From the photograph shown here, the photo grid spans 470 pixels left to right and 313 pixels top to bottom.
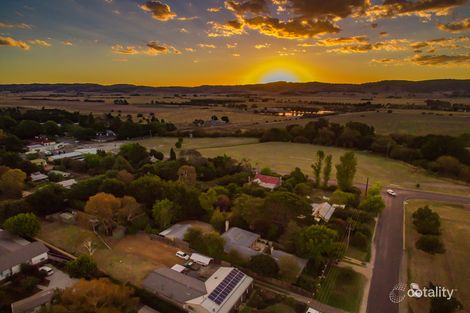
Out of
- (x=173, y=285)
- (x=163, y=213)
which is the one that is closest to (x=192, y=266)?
(x=173, y=285)

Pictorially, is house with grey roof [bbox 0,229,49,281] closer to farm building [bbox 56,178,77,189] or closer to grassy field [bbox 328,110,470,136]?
farm building [bbox 56,178,77,189]

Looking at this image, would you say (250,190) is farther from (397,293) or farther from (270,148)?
(270,148)

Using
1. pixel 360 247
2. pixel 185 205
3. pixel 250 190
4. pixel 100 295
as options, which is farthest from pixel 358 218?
pixel 100 295

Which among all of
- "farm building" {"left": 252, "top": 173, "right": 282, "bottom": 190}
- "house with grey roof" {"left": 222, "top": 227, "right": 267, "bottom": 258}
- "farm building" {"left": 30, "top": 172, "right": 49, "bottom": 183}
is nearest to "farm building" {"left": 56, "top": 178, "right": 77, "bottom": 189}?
"farm building" {"left": 30, "top": 172, "right": 49, "bottom": 183}

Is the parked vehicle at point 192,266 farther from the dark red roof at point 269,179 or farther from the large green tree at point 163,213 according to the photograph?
the dark red roof at point 269,179

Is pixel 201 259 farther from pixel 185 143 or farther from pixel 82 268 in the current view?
pixel 185 143
